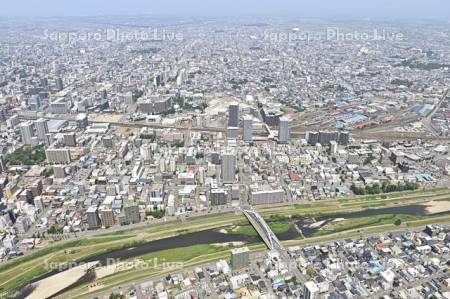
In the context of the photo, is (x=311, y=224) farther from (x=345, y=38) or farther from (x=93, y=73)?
(x=345, y=38)

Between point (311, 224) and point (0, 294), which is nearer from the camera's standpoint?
point (0, 294)

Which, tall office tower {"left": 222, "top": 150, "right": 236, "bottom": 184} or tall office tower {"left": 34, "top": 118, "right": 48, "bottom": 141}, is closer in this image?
tall office tower {"left": 222, "top": 150, "right": 236, "bottom": 184}

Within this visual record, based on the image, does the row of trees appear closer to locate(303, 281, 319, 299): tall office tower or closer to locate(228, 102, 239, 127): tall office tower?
locate(303, 281, 319, 299): tall office tower

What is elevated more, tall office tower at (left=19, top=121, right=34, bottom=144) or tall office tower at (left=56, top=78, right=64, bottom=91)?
tall office tower at (left=56, top=78, right=64, bottom=91)

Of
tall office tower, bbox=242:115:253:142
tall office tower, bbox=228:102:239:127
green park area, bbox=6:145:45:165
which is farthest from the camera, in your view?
tall office tower, bbox=228:102:239:127

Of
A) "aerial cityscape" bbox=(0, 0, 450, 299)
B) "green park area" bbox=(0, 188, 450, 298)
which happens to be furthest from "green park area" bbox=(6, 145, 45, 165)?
"green park area" bbox=(0, 188, 450, 298)

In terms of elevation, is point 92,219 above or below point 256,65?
below

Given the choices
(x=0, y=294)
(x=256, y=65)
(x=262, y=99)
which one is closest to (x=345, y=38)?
(x=256, y=65)
